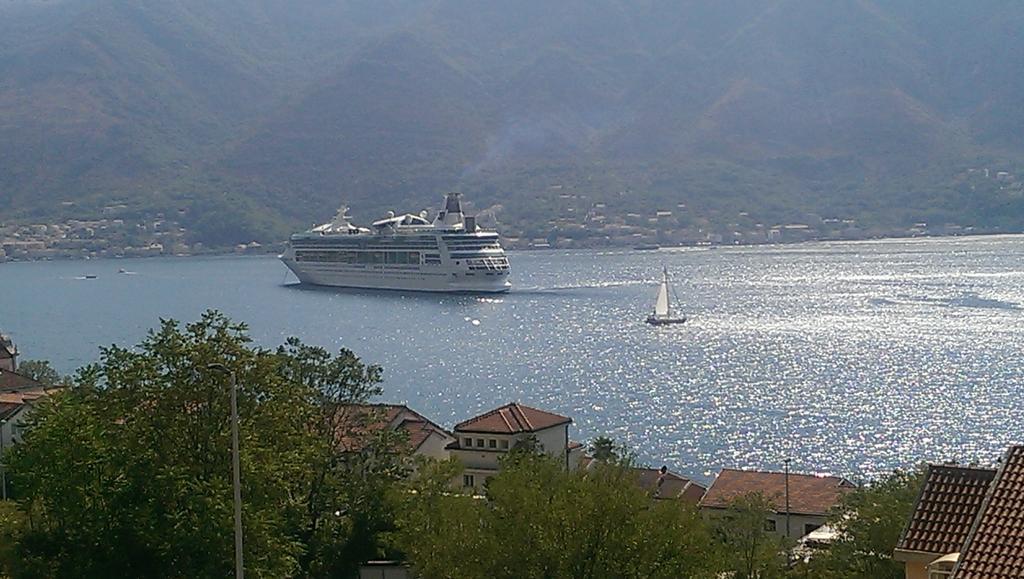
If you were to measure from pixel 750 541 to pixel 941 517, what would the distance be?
11.8 m

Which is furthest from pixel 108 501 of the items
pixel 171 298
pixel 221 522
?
pixel 171 298

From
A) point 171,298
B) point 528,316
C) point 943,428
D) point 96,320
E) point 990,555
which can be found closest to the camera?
point 990,555

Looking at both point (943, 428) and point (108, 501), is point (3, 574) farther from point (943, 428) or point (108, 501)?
point (943, 428)

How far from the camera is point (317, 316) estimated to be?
90.5 metres

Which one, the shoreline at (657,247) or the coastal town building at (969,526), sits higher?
the shoreline at (657,247)

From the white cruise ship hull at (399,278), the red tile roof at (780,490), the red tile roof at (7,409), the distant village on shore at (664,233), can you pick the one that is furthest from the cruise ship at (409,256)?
the distant village on shore at (664,233)

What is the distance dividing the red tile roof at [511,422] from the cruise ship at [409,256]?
233ft

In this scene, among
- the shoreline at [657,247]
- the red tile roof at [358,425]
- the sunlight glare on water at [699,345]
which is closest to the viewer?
the red tile roof at [358,425]

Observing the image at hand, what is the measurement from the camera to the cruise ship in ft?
332

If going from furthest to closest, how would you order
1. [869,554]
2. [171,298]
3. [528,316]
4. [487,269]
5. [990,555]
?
[171,298] → [487,269] → [528,316] → [869,554] → [990,555]

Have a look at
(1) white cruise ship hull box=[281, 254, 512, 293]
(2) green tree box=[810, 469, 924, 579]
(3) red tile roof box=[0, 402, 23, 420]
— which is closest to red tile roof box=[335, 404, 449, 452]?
(2) green tree box=[810, 469, 924, 579]

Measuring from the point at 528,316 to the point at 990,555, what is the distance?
7951cm

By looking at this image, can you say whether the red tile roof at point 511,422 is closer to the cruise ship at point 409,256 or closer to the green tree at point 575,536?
the green tree at point 575,536

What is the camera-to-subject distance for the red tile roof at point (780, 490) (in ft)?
91.8
